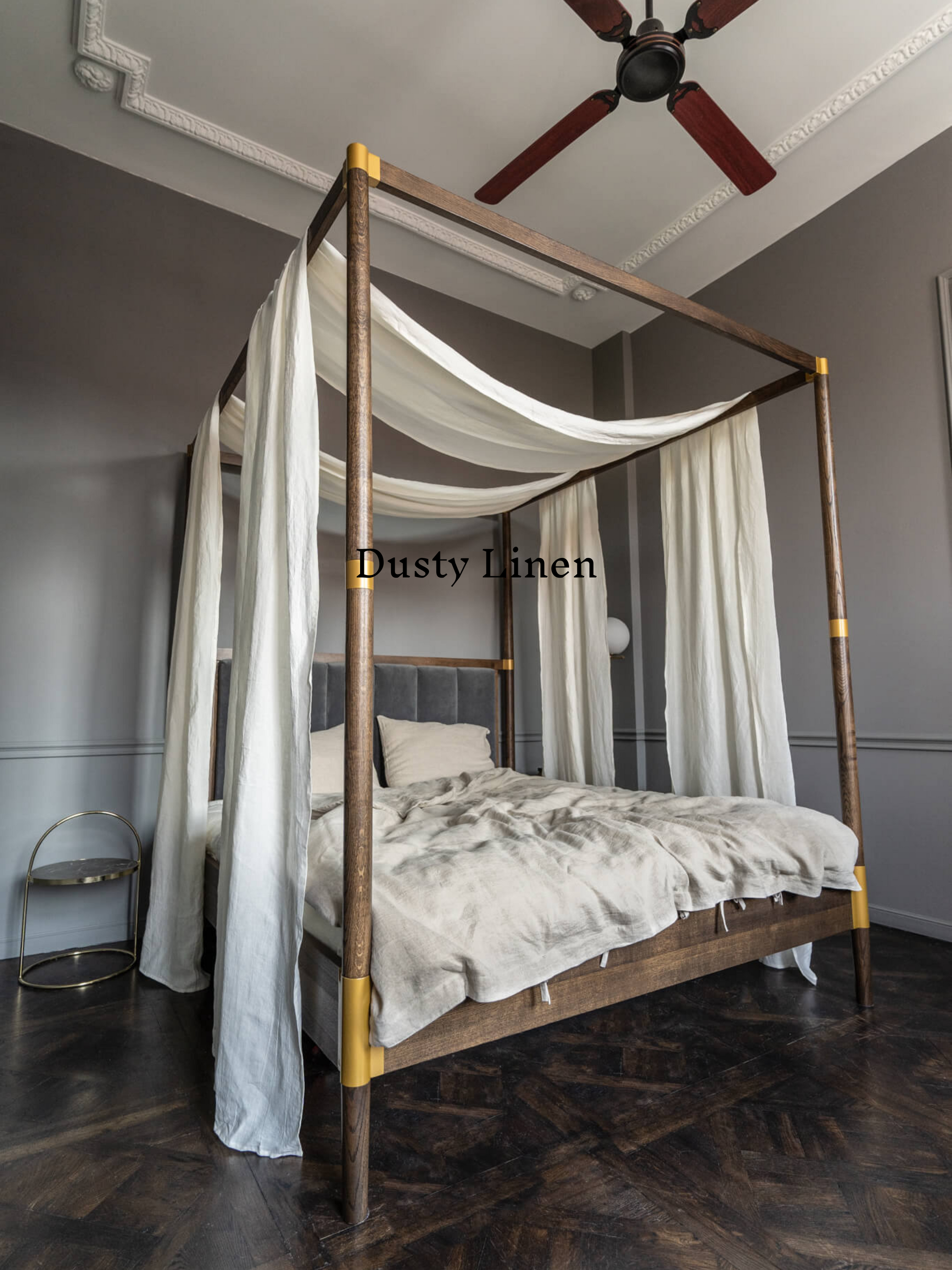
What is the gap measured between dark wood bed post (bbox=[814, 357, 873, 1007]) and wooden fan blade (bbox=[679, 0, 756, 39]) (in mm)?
1104

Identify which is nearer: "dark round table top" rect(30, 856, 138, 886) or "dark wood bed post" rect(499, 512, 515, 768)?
"dark round table top" rect(30, 856, 138, 886)

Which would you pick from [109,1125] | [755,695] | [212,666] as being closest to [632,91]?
[755,695]

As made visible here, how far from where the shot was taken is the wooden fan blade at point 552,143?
2.29 metres

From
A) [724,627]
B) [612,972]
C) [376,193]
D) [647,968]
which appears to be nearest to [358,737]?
[612,972]

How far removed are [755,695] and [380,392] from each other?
69.9 inches

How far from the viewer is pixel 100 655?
10.4 ft

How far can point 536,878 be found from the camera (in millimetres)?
1715

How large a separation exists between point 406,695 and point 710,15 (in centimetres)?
294

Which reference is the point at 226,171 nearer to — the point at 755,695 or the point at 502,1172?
the point at 755,695

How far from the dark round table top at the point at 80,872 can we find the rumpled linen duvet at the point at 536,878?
2.89 ft

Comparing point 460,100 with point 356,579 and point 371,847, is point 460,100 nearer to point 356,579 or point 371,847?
point 356,579

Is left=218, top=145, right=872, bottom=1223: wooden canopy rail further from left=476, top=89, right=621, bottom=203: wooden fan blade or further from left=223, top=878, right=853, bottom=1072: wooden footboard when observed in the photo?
left=476, top=89, right=621, bottom=203: wooden fan blade

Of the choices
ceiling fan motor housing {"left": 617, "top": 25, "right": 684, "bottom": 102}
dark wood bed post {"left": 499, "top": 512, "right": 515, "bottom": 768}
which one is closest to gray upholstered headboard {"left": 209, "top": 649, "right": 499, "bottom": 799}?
dark wood bed post {"left": 499, "top": 512, "right": 515, "bottom": 768}

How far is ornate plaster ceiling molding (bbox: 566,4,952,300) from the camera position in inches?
109
